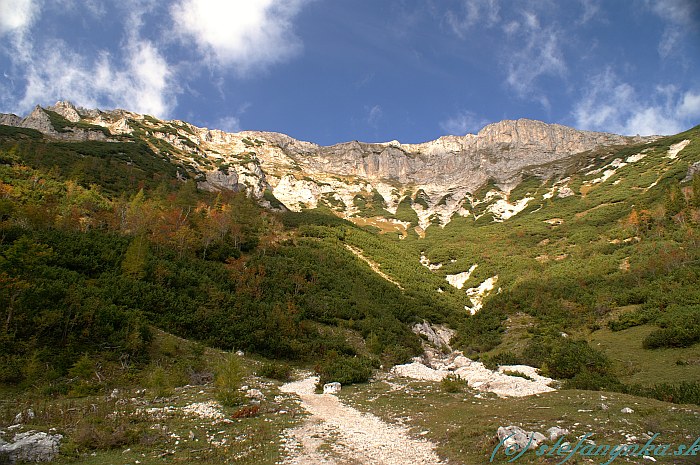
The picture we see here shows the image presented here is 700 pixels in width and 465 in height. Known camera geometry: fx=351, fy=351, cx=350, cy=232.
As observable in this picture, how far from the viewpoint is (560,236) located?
227ft

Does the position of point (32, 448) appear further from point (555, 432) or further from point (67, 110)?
point (67, 110)

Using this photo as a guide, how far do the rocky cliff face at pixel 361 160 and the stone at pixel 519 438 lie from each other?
9607cm

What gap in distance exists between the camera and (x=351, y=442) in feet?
32.1

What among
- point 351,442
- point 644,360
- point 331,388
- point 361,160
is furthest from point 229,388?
point 361,160

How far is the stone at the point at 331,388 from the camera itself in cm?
1813

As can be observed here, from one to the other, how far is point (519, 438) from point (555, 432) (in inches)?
44.2

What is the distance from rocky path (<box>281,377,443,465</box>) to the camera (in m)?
8.34

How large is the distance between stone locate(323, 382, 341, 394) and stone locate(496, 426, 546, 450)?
11.3 metres

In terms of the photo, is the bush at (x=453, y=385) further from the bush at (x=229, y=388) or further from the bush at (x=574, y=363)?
the bush at (x=229, y=388)

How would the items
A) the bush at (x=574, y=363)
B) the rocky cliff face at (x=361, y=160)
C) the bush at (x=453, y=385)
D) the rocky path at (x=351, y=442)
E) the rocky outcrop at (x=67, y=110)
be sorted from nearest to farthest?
the rocky path at (x=351, y=442), the bush at (x=453, y=385), the bush at (x=574, y=363), the rocky cliff face at (x=361, y=160), the rocky outcrop at (x=67, y=110)

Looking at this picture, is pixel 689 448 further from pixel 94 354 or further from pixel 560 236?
pixel 560 236

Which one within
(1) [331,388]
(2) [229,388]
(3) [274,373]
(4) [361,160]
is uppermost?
(4) [361,160]

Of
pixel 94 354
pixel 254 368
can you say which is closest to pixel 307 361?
pixel 254 368

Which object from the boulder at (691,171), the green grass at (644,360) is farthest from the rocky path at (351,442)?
the boulder at (691,171)
